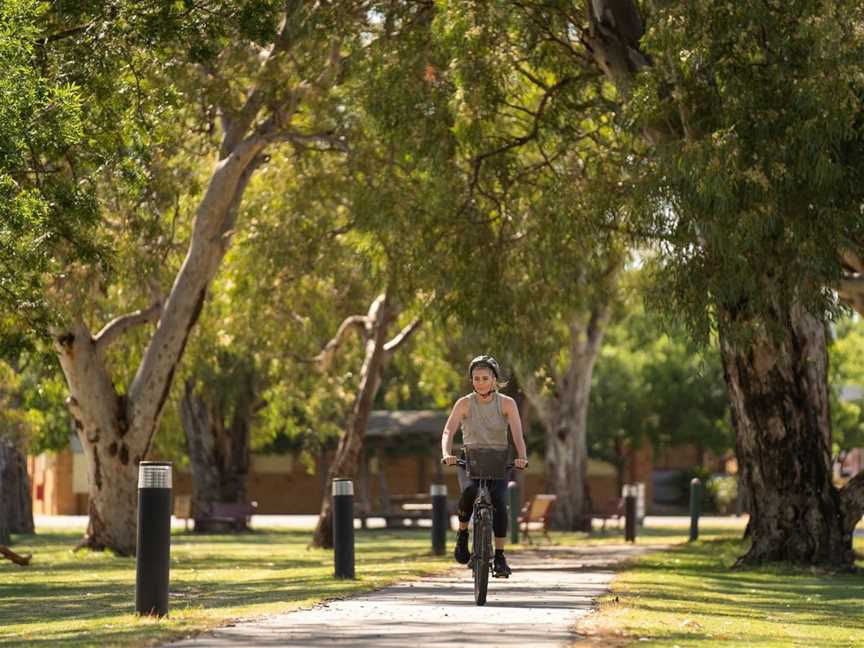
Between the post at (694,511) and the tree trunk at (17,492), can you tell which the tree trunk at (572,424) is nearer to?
the post at (694,511)

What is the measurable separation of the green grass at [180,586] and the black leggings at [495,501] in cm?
143

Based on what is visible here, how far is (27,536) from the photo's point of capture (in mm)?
40938

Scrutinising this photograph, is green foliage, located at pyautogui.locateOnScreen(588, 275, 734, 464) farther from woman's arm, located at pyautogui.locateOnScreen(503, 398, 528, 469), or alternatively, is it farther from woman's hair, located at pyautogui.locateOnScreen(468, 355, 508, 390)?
woman's hair, located at pyautogui.locateOnScreen(468, 355, 508, 390)

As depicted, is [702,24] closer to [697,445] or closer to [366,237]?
[366,237]

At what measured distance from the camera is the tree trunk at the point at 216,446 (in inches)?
1810

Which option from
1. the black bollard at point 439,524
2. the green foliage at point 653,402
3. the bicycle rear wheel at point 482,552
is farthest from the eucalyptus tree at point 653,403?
the bicycle rear wheel at point 482,552

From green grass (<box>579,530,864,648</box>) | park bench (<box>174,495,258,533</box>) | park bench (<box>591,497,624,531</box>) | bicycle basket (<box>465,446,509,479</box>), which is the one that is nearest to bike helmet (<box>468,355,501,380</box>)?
bicycle basket (<box>465,446,509,479</box>)

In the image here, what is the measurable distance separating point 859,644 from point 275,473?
59676 millimetres

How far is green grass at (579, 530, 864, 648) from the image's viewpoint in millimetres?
11508

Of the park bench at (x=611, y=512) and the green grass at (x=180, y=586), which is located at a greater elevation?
the park bench at (x=611, y=512)

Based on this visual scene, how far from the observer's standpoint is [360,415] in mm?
30781

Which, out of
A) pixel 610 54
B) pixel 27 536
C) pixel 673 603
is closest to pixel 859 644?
pixel 673 603

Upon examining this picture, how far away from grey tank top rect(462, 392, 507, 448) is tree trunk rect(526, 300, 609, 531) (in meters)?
26.9

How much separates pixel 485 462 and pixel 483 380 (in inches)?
25.0
